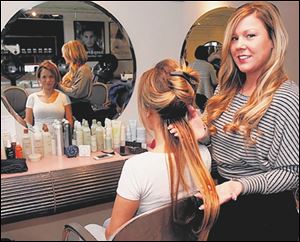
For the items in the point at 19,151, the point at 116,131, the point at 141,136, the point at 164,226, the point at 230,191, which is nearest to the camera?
the point at 164,226

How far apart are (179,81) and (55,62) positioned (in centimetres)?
66

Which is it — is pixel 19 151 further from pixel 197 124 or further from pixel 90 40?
pixel 197 124

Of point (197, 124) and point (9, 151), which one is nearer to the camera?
point (197, 124)

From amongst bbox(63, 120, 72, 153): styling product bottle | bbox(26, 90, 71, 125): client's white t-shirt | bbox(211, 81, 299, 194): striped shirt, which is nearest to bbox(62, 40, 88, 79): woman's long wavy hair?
bbox(26, 90, 71, 125): client's white t-shirt

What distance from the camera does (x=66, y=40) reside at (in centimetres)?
147

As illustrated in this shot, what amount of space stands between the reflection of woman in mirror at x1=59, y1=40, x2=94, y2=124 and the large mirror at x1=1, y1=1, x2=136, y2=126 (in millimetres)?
22

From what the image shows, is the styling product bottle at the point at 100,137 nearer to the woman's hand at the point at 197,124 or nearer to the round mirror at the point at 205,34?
the round mirror at the point at 205,34

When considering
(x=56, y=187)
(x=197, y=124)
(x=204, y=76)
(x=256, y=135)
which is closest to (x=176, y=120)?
(x=197, y=124)

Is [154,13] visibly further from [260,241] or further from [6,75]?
[260,241]

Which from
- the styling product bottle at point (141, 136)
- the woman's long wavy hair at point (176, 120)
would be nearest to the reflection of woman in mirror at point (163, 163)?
the woman's long wavy hair at point (176, 120)

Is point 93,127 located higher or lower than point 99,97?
lower

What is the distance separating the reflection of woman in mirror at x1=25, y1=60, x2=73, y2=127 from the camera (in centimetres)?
145

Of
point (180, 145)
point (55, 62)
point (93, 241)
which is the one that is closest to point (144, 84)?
point (180, 145)

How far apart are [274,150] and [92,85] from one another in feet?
2.83
